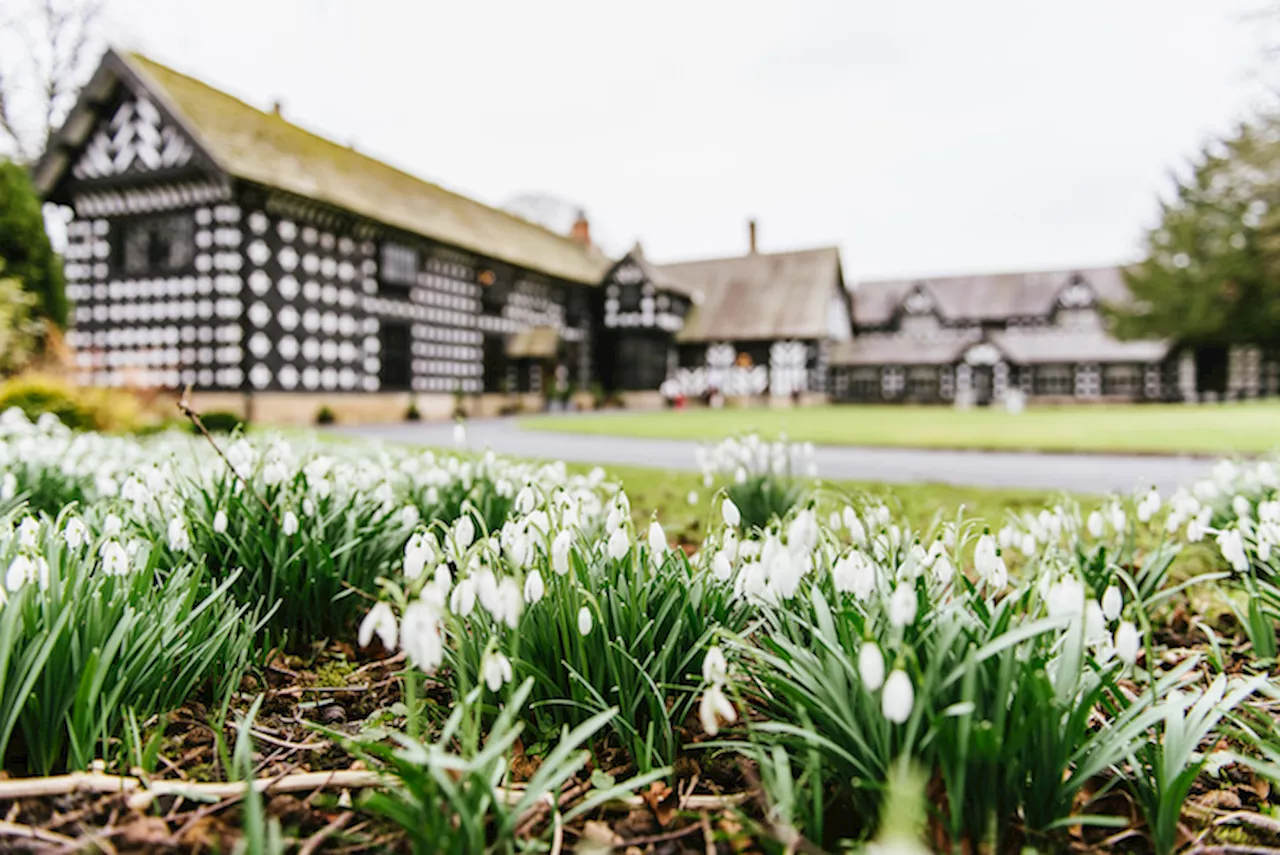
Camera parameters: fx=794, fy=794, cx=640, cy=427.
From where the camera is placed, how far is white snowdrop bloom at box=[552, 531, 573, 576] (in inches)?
90.7

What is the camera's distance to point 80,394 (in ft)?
42.9

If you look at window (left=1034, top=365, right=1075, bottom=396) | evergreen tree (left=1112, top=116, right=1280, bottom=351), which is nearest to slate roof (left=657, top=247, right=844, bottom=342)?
window (left=1034, top=365, right=1075, bottom=396)

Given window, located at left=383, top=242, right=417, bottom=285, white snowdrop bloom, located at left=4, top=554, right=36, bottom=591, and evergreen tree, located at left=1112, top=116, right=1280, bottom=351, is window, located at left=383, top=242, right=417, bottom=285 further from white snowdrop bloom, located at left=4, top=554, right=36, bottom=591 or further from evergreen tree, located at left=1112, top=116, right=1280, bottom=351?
evergreen tree, located at left=1112, top=116, right=1280, bottom=351

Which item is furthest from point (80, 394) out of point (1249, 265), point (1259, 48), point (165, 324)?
point (1249, 265)

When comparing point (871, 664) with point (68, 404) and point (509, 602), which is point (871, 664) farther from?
point (68, 404)

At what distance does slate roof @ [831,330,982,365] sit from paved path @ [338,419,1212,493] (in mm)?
36818

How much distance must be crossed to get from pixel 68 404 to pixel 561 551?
13055mm

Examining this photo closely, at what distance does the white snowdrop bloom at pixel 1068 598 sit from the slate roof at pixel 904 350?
163 ft

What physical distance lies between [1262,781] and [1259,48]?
1872cm

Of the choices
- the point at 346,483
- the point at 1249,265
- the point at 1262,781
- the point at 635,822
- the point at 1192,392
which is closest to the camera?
the point at 635,822

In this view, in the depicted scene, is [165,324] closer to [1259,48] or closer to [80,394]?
[80,394]

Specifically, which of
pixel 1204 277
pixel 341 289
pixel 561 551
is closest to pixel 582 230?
pixel 341 289

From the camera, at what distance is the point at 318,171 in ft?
74.4

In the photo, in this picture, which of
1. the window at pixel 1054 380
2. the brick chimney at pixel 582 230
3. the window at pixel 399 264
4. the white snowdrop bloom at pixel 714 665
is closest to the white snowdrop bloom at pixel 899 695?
the white snowdrop bloom at pixel 714 665
